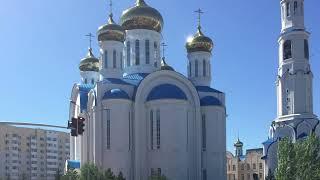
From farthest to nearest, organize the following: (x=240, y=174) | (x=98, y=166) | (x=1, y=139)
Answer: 1. (x=1, y=139)
2. (x=240, y=174)
3. (x=98, y=166)

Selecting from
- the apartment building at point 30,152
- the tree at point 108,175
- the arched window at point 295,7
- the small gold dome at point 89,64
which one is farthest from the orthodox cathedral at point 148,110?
the apartment building at point 30,152

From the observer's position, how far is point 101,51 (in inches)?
1977

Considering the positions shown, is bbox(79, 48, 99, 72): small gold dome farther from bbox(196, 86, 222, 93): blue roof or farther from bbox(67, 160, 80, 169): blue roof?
bbox(196, 86, 222, 93): blue roof

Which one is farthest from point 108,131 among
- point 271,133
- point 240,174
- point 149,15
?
point 240,174

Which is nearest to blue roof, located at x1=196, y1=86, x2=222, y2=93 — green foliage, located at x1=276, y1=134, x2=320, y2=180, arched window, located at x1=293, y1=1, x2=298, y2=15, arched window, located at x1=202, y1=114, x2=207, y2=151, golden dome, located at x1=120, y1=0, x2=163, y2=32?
arched window, located at x1=202, y1=114, x2=207, y2=151

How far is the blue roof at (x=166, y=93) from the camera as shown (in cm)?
4668

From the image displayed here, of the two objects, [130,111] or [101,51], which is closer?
[130,111]

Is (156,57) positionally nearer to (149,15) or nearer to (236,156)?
(149,15)

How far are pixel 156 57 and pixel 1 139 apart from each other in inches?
1893

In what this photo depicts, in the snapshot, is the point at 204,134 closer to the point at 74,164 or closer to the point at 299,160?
the point at 74,164

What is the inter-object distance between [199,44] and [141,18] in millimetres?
6406

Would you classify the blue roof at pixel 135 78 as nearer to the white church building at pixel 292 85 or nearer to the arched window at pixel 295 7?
the white church building at pixel 292 85

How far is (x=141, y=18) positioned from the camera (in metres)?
50.6

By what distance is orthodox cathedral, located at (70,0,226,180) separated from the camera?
46.1 metres
